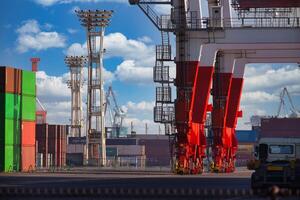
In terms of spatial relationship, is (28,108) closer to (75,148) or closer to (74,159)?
(74,159)

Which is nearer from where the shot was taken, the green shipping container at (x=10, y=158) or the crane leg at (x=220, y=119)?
the green shipping container at (x=10, y=158)

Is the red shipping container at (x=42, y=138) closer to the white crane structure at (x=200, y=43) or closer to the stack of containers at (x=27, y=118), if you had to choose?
the stack of containers at (x=27, y=118)

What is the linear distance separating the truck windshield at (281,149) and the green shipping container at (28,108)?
121 ft

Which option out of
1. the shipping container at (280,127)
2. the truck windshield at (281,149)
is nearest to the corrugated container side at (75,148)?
the shipping container at (280,127)

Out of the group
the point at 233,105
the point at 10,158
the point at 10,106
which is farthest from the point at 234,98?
the point at 10,158

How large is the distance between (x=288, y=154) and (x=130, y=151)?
360 ft

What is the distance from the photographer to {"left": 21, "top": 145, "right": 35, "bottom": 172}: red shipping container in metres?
62.0

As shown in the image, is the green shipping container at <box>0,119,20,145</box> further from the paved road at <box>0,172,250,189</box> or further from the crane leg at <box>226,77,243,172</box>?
the crane leg at <box>226,77,243,172</box>

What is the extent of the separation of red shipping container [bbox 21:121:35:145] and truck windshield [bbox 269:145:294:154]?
120 feet

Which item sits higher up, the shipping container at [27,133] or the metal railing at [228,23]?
the metal railing at [228,23]

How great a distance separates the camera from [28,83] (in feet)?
205

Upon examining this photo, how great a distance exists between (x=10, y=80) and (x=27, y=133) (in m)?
5.61

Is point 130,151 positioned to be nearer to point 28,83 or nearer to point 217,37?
point 28,83

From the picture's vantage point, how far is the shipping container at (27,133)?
203ft
